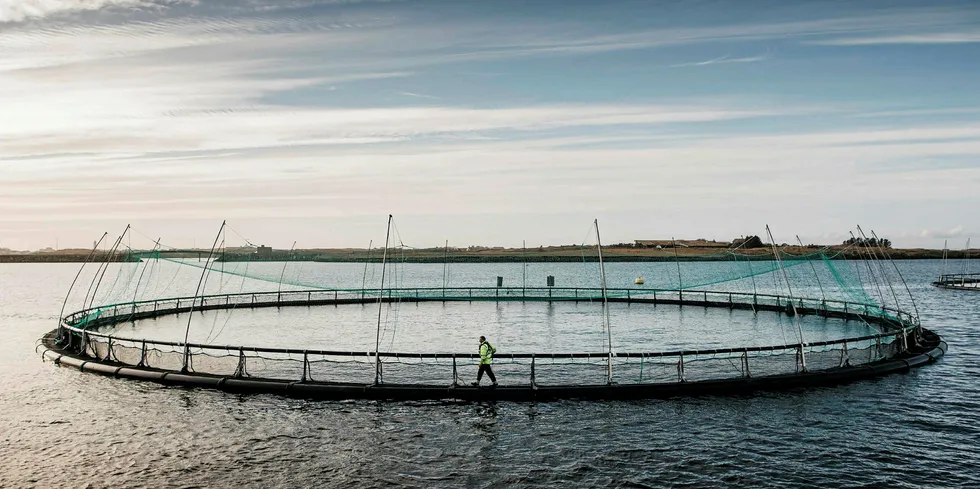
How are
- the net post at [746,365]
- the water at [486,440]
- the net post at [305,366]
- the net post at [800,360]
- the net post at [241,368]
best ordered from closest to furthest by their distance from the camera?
the water at [486,440] → the net post at [305,366] → the net post at [746,365] → the net post at [241,368] → the net post at [800,360]

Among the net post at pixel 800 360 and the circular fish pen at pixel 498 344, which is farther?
the net post at pixel 800 360

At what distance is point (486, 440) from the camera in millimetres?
21516

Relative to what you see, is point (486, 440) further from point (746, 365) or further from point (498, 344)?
point (498, 344)

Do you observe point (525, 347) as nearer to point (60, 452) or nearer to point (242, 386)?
point (242, 386)

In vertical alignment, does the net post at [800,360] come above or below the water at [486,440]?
above

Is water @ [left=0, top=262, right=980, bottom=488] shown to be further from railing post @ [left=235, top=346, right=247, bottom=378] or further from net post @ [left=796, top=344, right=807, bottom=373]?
net post @ [left=796, top=344, right=807, bottom=373]

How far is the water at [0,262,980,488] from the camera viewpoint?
18484mm

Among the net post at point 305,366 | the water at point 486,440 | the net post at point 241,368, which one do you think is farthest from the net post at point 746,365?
the net post at point 241,368

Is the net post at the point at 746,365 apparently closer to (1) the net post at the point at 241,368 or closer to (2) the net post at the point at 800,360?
(2) the net post at the point at 800,360

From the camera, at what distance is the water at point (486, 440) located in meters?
18.5

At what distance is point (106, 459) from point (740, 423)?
19474 millimetres

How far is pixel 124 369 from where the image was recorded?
3044 cm

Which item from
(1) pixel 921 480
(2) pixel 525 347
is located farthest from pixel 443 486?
(2) pixel 525 347

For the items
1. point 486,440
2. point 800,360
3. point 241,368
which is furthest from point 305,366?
point 800,360
